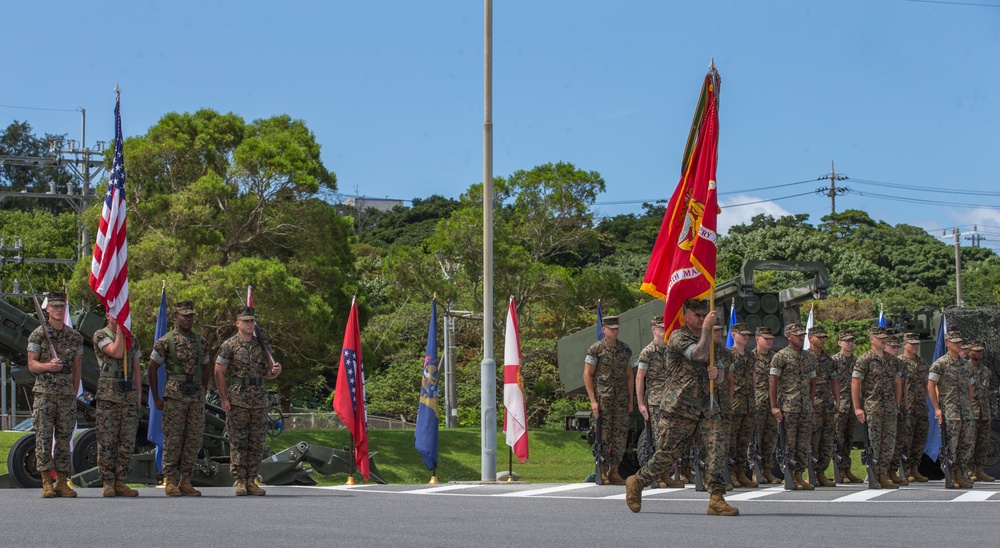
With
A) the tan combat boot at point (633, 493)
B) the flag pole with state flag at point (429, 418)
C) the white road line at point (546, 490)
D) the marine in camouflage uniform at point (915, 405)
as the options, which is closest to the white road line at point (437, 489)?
the white road line at point (546, 490)

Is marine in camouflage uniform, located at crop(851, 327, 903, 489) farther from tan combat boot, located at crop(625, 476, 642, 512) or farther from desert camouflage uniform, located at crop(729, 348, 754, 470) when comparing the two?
tan combat boot, located at crop(625, 476, 642, 512)

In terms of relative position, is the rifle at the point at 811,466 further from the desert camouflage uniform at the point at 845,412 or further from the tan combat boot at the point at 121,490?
the tan combat boot at the point at 121,490

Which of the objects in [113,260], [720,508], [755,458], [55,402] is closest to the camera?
[720,508]

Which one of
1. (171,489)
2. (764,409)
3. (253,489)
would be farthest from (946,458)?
(171,489)

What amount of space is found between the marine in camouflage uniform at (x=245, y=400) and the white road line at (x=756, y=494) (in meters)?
4.46

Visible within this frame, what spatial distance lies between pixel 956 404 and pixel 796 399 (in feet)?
6.06

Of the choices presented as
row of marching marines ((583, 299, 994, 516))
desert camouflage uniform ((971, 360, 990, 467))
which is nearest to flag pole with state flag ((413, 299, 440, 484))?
row of marching marines ((583, 299, 994, 516))

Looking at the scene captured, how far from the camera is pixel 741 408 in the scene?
45.8 ft

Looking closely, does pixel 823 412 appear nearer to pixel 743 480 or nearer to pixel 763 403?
pixel 763 403

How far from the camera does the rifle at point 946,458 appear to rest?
44.8 ft

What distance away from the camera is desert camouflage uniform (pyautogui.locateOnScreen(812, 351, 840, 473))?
14.3 meters

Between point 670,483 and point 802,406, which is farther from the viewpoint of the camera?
point 802,406

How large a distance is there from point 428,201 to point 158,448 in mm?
63047

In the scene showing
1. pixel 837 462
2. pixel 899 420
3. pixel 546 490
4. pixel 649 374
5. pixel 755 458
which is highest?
pixel 649 374
